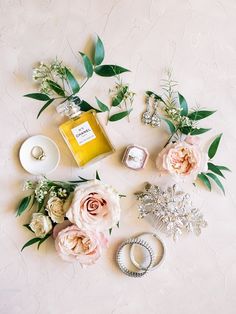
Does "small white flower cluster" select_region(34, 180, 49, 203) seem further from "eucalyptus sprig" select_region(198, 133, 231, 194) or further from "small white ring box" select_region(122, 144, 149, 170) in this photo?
"eucalyptus sprig" select_region(198, 133, 231, 194)

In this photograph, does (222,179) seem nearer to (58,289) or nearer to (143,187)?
(143,187)

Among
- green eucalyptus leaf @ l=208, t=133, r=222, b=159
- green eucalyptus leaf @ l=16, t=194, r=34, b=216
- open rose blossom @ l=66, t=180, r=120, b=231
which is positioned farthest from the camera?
green eucalyptus leaf @ l=208, t=133, r=222, b=159

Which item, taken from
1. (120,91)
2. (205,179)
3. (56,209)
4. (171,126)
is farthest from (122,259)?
(120,91)

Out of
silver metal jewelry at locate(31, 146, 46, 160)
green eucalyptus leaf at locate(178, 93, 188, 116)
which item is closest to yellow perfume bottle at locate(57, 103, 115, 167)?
silver metal jewelry at locate(31, 146, 46, 160)

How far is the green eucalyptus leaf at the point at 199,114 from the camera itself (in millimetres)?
1678

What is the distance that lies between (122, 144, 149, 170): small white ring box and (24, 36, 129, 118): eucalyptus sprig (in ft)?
0.77

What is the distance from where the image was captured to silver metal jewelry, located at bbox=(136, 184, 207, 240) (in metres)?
1.64

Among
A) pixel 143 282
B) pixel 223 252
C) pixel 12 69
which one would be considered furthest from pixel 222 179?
pixel 12 69

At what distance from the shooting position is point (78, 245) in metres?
1.58

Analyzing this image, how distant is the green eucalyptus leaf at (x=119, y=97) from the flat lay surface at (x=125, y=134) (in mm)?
37

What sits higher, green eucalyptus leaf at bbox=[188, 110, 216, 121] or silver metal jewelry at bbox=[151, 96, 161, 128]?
silver metal jewelry at bbox=[151, 96, 161, 128]

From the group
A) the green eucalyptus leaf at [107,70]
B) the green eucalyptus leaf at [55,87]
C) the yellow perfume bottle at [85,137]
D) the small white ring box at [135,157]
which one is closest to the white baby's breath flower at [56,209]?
the yellow perfume bottle at [85,137]

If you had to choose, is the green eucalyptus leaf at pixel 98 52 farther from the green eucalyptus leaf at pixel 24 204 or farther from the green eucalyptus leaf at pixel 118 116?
the green eucalyptus leaf at pixel 24 204

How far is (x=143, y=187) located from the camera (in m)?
1.71
